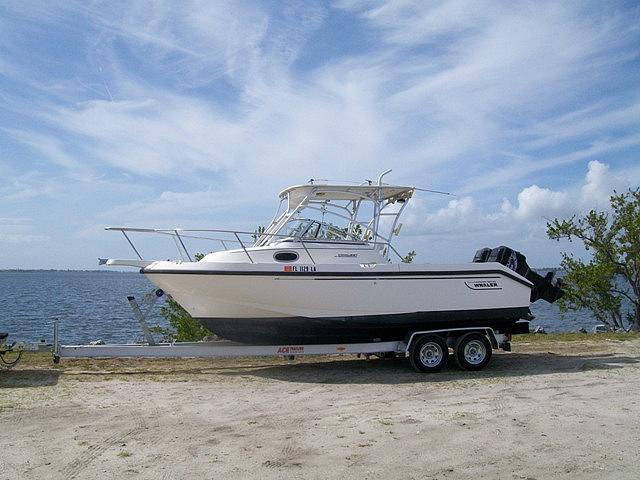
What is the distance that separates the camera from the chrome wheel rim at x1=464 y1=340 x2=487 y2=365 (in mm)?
10508

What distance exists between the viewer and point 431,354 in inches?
410

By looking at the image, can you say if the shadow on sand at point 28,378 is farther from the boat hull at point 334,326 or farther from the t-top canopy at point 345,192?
the t-top canopy at point 345,192

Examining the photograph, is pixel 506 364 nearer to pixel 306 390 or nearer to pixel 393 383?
pixel 393 383

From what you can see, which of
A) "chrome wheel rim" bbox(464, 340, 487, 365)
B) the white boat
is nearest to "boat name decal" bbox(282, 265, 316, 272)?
the white boat

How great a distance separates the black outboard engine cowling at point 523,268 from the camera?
36.8ft

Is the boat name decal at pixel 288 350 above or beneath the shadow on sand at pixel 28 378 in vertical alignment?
above

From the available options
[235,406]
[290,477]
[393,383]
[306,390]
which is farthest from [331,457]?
[393,383]

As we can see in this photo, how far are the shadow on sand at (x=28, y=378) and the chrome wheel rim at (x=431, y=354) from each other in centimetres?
584

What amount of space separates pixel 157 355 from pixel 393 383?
3.78 m

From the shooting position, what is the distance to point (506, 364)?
36.3 ft

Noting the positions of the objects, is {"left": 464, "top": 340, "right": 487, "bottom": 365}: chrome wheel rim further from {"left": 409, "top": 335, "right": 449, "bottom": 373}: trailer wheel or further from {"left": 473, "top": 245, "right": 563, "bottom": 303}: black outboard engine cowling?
{"left": 473, "top": 245, "right": 563, "bottom": 303}: black outboard engine cowling

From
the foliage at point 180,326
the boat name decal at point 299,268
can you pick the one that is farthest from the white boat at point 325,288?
the foliage at point 180,326

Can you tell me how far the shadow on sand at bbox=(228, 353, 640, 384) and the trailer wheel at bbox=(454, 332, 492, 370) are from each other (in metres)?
0.17

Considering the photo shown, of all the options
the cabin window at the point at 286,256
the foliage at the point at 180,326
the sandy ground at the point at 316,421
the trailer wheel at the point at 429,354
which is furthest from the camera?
the foliage at the point at 180,326
